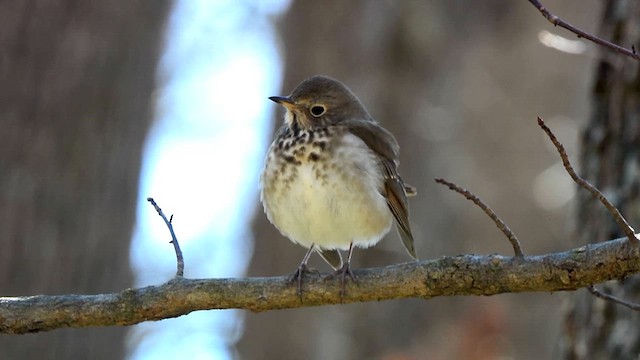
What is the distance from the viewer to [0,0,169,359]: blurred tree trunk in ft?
15.1

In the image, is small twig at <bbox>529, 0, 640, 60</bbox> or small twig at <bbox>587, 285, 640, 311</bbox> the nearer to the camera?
small twig at <bbox>529, 0, 640, 60</bbox>

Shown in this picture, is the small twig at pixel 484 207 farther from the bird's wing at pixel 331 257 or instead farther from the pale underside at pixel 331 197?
the bird's wing at pixel 331 257

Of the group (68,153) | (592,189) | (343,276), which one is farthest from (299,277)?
(68,153)

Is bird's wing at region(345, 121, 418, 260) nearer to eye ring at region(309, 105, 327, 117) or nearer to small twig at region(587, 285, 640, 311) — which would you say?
eye ring at region(309, 105, 327, 117)

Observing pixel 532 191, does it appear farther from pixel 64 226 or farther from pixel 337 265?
pixel 64 226

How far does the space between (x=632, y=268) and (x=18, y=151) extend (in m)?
3.00

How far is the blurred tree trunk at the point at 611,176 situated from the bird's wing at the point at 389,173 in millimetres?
836

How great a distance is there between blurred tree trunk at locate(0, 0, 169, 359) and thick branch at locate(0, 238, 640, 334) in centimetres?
127

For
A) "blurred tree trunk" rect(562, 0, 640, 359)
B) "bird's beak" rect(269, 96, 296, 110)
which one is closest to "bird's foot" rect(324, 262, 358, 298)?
"bird's beak" rect(269, 96, 296, 110)

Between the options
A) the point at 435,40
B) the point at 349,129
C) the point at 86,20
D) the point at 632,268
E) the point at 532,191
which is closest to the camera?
the point at 632,268

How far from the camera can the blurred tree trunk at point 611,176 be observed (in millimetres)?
4328

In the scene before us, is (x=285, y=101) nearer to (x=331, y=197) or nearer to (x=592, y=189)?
(x=331, y=197)

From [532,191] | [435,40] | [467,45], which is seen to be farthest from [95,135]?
[532,191]

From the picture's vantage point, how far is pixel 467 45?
8617 millimetres
